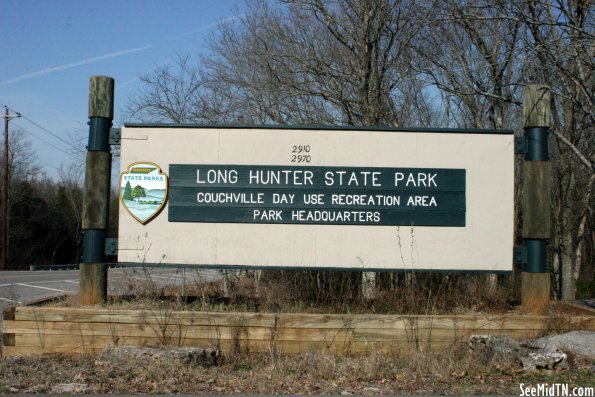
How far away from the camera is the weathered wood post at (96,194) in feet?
28.0

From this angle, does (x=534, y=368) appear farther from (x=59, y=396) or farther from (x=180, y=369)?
(x=59, y=396)

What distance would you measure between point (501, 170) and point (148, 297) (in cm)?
529

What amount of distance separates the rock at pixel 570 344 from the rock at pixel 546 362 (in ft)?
0.68

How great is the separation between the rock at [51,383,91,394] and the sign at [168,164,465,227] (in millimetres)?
2795

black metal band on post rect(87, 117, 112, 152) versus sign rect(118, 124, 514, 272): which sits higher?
black metal band on post rect(87, 117, 112, 152)

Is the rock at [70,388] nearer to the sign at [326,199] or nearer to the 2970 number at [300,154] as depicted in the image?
the sign at [326,199]

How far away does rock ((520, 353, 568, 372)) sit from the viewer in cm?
703

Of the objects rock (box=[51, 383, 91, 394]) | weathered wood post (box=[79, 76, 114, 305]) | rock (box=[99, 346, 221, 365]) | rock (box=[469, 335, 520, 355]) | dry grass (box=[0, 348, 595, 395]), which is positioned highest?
weathered wood post (box=[79, 76, 114, 305])

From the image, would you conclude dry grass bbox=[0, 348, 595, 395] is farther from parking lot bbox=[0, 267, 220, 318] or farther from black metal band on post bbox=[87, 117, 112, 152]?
black metal band on post bbox=[87, 117, 112, 152]

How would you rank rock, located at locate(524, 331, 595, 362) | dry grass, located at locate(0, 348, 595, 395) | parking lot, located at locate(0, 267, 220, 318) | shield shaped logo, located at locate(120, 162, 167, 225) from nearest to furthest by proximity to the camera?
dry grass, located at locate(0, 348, 595, 395), rock, located at locate(524, 331, 595, 362), shield shaped logo, located at locate(120, 162, 167, 225), parking lot, located at locate(0, 267, 220, 318)

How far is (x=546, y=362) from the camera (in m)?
7.06

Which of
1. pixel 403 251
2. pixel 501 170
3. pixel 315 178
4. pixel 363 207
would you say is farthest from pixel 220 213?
pixel 501 170

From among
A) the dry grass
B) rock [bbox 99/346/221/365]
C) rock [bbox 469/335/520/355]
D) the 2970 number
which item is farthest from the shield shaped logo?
rock [bbox 469/335/520/355]

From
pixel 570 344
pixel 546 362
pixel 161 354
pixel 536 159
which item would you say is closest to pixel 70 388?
pixel 161 354
